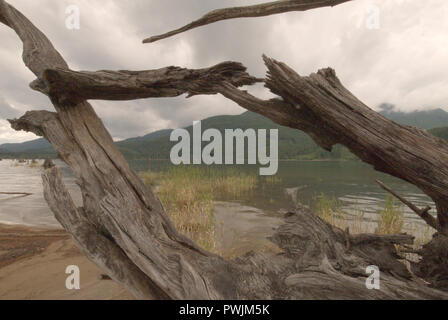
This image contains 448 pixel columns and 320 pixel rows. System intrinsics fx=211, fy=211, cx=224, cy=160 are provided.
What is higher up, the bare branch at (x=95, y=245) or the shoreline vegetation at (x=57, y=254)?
the bare branch at (x=95, y=245)

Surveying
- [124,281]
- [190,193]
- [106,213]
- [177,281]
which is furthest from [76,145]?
[190,193]

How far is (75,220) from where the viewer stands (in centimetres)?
222

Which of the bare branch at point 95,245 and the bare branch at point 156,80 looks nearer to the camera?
the bare branch at point 95,245

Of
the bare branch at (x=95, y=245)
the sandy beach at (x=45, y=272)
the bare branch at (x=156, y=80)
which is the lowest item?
the sandy beach at (x=45, y=272)

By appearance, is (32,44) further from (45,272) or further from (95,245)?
(45,272)

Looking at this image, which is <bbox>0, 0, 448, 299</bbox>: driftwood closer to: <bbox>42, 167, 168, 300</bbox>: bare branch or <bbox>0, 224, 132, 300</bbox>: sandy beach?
<bbox>42, 167, 168, 300</bbox>: bare branch

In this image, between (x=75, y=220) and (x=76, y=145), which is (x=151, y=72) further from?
(x=75, y=220)

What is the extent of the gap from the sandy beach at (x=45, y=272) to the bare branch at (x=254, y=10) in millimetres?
3688

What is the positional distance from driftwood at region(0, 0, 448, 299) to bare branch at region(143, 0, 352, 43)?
97 mm

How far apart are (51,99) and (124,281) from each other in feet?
7.66

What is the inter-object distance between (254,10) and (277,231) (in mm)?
2250

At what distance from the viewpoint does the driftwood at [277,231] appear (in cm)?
185

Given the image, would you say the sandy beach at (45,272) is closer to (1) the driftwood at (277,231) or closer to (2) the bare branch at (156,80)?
(1) the driftwood at (277,231)

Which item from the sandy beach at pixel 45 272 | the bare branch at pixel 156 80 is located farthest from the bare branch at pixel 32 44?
the sandy beach at pixel 45 272
